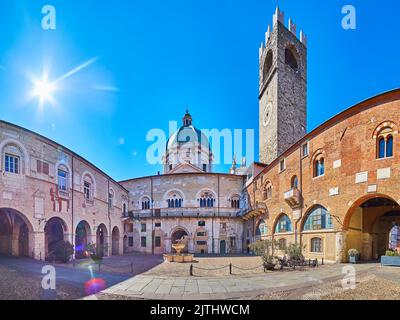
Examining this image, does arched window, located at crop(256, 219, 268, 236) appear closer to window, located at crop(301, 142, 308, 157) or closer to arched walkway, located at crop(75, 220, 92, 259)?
window, located at crop(301, 142, 308, 157)

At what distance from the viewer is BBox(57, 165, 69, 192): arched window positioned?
16312 mm

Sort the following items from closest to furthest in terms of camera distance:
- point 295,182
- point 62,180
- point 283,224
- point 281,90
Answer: point 62,180, point 295,182, point 283,224, point 281,90

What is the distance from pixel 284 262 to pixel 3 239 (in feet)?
62.6

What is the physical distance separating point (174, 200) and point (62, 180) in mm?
16212

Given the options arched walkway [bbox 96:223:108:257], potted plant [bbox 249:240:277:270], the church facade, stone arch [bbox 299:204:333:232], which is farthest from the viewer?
arched walkway [bbox 96:223:108:257]

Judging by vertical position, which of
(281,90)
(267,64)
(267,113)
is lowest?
(267,113)

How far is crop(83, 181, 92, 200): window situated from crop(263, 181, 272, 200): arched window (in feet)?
58.8

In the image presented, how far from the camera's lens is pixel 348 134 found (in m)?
14.0

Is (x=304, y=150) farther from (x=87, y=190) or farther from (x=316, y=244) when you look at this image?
(x=87, y=190)

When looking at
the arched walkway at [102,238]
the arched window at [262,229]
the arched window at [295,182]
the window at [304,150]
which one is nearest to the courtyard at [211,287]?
the arched window at [295,182]

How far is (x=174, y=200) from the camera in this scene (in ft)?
101

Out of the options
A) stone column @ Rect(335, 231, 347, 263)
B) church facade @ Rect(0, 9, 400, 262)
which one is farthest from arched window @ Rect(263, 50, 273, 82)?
stone column @ Rect(335, 231, 347, 263)

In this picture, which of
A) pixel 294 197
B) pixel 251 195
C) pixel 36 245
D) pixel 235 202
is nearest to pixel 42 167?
pixel 36 245
